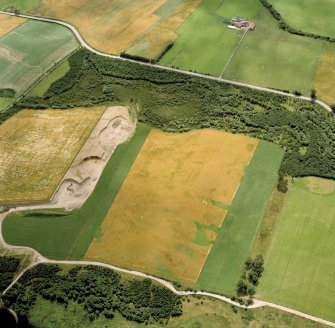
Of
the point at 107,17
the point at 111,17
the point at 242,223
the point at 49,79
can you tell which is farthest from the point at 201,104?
the point at 107,17

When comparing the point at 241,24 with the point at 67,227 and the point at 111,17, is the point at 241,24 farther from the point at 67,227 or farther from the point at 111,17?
the point at 67,227

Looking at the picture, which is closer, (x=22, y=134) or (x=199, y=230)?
(x=199, y=230)

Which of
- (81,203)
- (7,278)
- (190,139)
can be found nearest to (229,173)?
(190,139)

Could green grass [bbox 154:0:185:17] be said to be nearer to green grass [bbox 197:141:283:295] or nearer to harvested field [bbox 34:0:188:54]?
harvested field [bbox 34:0:188:54]

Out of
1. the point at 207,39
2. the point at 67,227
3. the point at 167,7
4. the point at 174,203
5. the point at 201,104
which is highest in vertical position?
the point at 167,7

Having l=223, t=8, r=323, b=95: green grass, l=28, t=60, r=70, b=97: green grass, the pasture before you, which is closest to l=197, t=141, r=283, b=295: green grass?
l=223, t=8, r=323, b=95: green grass

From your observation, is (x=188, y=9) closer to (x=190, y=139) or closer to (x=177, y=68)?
(x=177, y=68)
